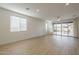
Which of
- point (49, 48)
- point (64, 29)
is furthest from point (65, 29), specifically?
point (49, 48)

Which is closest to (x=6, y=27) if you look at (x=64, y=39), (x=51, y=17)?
→ (x=51, y=17)

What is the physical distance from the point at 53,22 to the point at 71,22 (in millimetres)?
932

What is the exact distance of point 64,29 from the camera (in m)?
5.05

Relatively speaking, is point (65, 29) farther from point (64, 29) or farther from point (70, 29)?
point (70, 29)

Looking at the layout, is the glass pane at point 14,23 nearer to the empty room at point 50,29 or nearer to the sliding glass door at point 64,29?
the empty room at point 50,29

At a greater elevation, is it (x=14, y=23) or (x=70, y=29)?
(x=14, y=23)

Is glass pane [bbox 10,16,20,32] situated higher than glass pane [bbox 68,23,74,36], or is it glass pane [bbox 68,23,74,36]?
glass pane [bbox 10,16,20,32]

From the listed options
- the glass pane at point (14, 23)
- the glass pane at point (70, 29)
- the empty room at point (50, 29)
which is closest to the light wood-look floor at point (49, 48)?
the empty room at point (50, 29)

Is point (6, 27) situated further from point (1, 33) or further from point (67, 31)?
point (67, 31)

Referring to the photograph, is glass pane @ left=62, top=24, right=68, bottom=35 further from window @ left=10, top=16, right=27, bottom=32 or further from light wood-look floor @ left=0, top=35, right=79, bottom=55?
window @ left=10, top=16, right=27, bottom=32

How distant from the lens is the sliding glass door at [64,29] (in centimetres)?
506

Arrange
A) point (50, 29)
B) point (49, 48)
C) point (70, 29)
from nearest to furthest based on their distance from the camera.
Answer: point (49, 48), point (70, 29), point (50, 29)

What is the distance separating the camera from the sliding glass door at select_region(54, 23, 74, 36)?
16.6 ft

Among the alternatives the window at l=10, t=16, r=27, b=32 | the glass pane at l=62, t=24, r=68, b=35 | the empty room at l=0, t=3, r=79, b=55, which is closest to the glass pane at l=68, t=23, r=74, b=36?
the empty room at l=0, t=3, r=79, b=55
